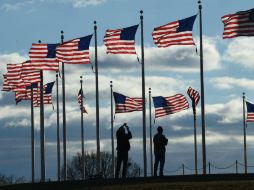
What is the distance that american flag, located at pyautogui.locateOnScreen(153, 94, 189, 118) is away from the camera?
65875 mm

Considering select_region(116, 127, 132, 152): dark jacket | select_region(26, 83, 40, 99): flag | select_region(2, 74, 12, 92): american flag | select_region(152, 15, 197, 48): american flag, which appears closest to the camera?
select_region(116, 127, 132, 152): dark jacket

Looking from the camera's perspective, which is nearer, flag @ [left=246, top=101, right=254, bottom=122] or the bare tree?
flag @ [left=246, top=101, right=254, bottom=122]

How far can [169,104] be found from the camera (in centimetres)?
6656

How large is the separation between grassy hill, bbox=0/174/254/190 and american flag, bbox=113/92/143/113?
21556mm

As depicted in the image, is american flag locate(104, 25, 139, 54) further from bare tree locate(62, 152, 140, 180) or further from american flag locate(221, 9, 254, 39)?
bare tree locate(62, 152, 140, 180)

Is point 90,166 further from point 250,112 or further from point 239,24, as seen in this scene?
point 239,24

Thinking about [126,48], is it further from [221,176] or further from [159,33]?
[221,176]

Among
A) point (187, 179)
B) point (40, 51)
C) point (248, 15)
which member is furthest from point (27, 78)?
point (187, 179)

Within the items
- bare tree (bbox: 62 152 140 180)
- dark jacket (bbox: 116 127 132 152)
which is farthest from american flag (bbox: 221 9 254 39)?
bare tree (bbox: 62 152 140 180)

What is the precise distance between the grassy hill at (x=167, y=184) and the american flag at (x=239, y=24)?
863 centimetres

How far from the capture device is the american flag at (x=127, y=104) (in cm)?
6744

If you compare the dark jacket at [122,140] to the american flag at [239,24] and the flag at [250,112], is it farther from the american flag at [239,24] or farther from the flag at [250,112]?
the flag at [250,112]

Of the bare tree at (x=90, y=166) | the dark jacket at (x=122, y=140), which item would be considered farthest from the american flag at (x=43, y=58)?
the bare tree at (x=90, y=166)

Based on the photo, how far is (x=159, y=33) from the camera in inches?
2085
